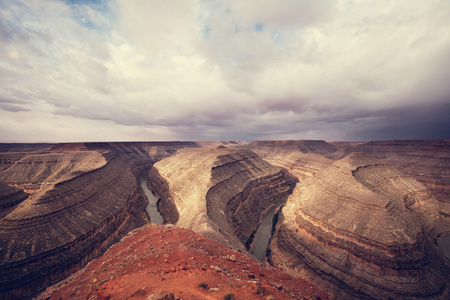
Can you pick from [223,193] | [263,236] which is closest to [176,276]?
[263,236]

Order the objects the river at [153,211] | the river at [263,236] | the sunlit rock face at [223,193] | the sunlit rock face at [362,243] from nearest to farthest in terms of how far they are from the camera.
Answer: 1. the sunlit rock face at [362,243]
2. the sunlit rock face at [223,193]
3. the river at [263,236]
4. the river at [153,211]

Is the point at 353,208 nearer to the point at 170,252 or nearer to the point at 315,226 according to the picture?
the point at 315,226

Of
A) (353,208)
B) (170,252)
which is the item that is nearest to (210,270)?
(170,252)

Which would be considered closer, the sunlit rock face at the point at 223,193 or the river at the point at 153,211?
the sunlit rock face at the point at 223,193

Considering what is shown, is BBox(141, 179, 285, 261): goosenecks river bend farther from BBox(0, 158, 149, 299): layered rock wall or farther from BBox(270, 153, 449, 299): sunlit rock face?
BBox(0, 158, 149, 299): layered rock wall

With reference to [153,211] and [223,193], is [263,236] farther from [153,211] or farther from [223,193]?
[153,211]

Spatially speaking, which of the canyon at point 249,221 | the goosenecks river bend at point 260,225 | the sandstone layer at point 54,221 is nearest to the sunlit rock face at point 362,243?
the canyon at point 249,221

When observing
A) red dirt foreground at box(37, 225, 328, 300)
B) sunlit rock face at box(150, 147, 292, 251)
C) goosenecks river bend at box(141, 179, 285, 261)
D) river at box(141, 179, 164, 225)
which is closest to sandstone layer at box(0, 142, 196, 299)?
river at box(141, 179, 164, 225)

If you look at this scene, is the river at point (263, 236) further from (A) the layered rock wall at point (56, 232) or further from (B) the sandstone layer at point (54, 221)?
(B) the sandstone layer at point (54, 221)
